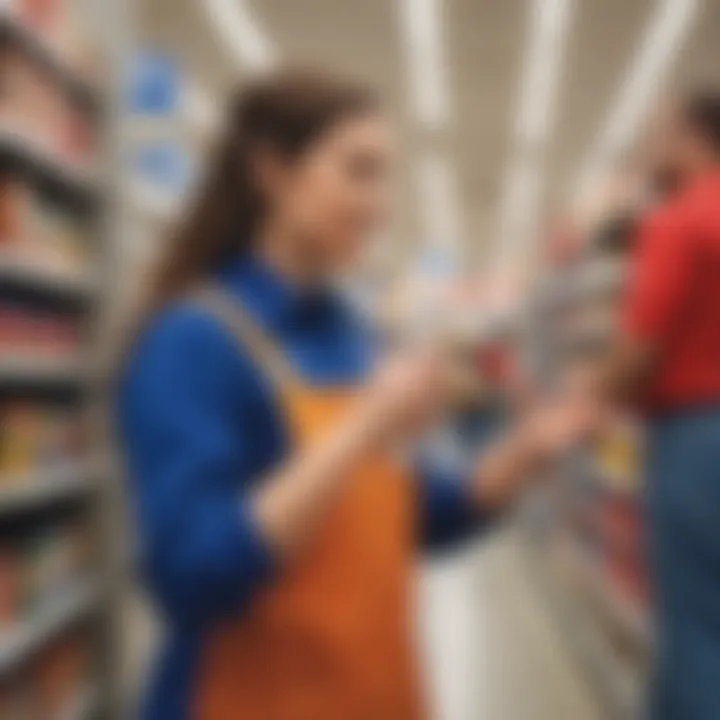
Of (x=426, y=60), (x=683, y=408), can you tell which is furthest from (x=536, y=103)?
(x=683, y=408)

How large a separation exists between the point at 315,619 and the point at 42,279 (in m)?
1.58

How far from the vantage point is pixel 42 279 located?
238 centimetres

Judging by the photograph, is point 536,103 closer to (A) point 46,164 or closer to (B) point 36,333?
(A) point 46,164

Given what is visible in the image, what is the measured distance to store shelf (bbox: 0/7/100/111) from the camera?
2.21m

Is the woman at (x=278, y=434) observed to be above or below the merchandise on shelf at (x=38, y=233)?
below

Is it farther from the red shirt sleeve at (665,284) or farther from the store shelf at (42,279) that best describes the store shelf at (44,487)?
the red shirt sleeve at (665,284)

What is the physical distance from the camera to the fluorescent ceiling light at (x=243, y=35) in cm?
187

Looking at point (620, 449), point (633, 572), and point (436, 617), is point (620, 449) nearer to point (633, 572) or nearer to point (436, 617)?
point (633, 572)

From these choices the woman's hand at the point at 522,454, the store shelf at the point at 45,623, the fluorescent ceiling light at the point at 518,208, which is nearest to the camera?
the woman's hand at the point at 522,454

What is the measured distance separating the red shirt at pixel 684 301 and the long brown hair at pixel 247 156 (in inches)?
27.0

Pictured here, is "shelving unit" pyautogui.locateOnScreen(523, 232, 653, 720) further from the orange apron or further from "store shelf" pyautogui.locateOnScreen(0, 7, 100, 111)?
the orange apron

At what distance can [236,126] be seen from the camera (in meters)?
1.03

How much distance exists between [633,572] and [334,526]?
209 cm

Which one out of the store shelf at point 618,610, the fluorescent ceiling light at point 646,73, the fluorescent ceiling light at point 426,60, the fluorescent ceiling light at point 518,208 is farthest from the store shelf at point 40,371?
the store shelf at point 618,610
